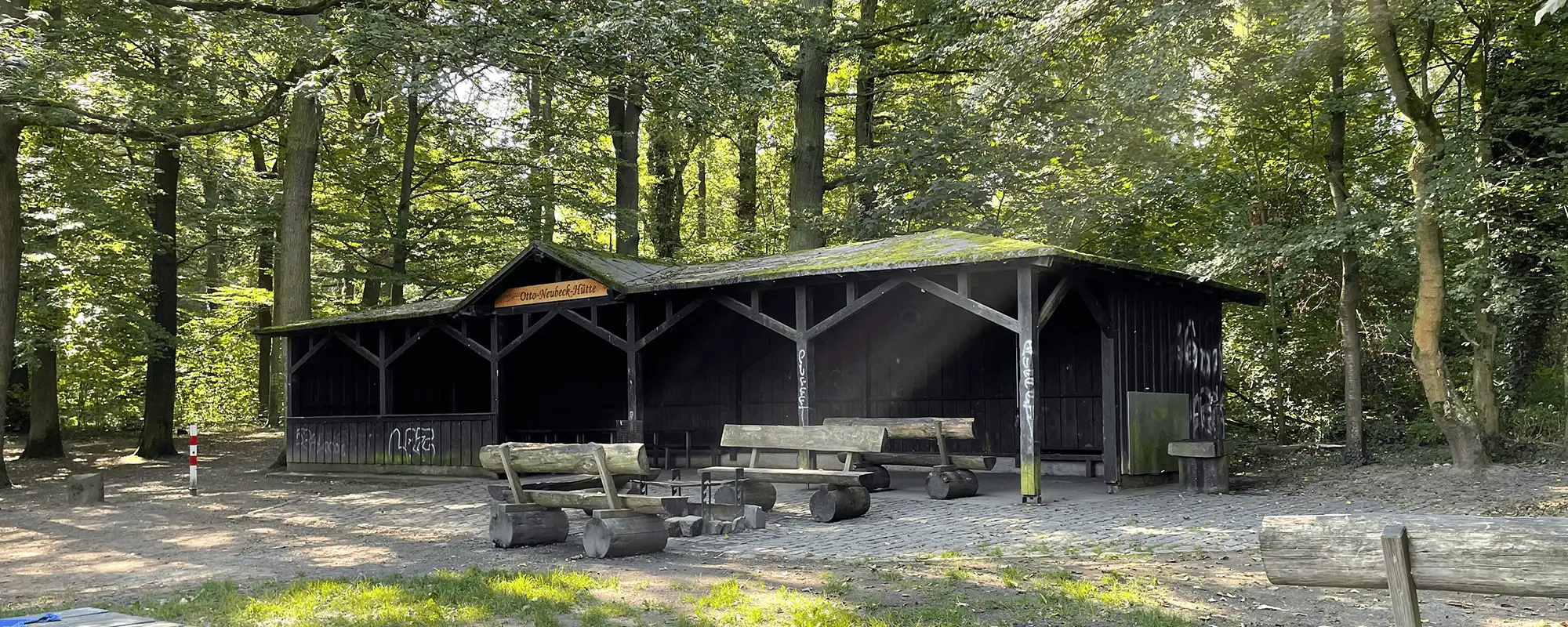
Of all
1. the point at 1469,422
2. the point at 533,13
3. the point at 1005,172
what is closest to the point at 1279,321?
the point at 1005,172

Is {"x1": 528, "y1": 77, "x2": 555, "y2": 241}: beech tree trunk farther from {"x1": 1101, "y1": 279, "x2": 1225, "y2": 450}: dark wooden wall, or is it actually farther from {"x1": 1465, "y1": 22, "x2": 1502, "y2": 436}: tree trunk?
{"x1": 1465, "y1": 22, "x2": 1502, "y2": 436}: tree trunk

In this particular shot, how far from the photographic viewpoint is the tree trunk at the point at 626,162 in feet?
76.1

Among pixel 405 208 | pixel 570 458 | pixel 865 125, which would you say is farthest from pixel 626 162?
pixel 570 458

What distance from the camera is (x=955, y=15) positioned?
65.3 ft

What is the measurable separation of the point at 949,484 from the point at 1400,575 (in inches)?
348

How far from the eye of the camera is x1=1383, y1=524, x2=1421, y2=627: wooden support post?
11.8 ft

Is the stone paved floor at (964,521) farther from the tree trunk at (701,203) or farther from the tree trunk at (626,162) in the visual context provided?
the tree trunk at (701,203)

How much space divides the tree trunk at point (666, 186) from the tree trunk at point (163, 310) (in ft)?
30.1

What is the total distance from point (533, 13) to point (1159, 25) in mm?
7911

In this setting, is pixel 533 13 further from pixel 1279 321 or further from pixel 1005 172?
pixel 1279 321

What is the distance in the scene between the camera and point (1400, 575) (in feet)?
11.8

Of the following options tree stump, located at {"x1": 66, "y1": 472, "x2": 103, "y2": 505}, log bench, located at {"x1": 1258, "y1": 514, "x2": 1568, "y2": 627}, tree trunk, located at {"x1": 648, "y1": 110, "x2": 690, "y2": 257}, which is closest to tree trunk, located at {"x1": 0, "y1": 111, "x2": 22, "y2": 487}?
tree stump, located at {"x1": 66, "y1": 472, "x2": 103, "y2": 505}

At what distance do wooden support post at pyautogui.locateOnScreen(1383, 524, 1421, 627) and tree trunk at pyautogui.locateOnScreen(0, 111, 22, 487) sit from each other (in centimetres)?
1732

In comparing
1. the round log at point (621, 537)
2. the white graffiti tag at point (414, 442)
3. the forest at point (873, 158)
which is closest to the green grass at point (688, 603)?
the round log at point (621, 537)
